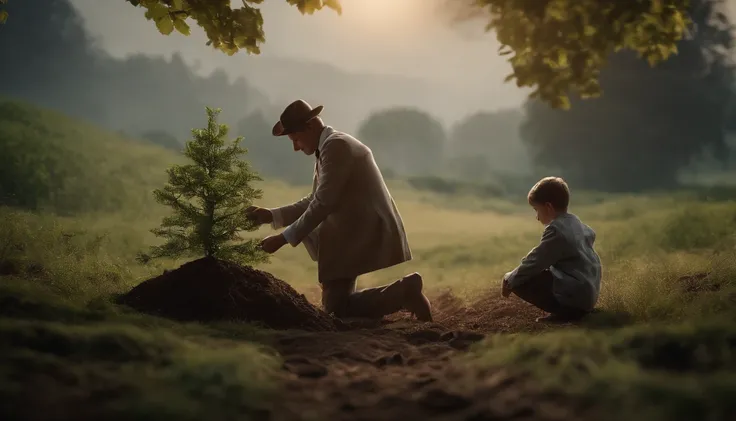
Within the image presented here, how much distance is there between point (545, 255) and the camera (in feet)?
18.3

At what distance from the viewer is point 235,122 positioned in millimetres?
52750

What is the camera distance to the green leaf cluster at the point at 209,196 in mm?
5844

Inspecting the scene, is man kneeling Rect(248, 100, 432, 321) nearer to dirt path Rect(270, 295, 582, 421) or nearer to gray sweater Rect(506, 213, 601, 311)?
dirt path Rect(270, 295, 582, 421)

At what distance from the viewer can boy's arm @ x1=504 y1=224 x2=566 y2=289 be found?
554 cm

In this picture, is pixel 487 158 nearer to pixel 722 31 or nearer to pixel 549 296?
pixel 722 31

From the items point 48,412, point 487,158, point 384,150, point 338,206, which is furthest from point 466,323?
point 487,158

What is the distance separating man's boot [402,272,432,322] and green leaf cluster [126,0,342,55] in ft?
9.90

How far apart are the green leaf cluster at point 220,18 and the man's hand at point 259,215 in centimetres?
179

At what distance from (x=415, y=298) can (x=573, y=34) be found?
10.6 feet

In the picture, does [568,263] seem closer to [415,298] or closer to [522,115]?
[415,298]

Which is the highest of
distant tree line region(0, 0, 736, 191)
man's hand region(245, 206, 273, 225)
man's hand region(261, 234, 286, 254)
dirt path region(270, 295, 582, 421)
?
distant tree line region(0, 0, 736, 191)

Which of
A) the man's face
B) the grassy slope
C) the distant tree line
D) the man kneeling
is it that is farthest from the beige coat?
the distant tree line

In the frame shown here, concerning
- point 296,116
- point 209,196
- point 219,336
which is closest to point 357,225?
point 296,116

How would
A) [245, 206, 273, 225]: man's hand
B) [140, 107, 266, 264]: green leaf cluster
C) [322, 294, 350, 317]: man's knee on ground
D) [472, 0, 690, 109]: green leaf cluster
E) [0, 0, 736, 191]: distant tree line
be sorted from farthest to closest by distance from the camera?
[0, 0, 736, 191]: distant tree line → [322, 294, 350, 317]: man's knee on ground → [245, 206, 273, 225]: man's hand → [140, 107, 266, 264]: green leaf cluster → [472, 0, 690, 109]: green leaf cluster
